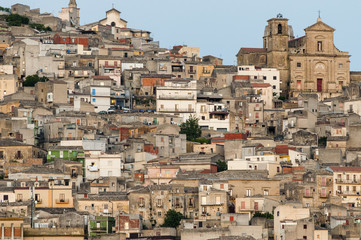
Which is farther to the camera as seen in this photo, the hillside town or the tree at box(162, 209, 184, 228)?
the tree at box(162, 209, 184, 228)

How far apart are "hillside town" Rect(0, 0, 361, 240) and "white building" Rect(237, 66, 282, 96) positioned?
12cm

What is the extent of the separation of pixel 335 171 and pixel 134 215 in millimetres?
14723

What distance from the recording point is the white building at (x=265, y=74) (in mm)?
110500

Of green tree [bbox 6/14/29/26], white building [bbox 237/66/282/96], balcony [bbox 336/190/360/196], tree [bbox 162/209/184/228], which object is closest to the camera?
tree [bbox 162/209/184/228]

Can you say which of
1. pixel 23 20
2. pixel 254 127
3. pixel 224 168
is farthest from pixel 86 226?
pixel 23 20

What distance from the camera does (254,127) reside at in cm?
9825

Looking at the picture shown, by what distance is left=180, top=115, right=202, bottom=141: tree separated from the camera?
94250mm

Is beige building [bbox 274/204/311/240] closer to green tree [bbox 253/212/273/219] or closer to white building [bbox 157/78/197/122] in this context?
green tree [bbox 253/212/273/219]

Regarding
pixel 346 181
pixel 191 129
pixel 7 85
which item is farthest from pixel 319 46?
pixel 346 181

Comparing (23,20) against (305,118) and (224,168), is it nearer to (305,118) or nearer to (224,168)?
(305,118)

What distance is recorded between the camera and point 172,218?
72.7m

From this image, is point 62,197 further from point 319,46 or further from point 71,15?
point 71,15

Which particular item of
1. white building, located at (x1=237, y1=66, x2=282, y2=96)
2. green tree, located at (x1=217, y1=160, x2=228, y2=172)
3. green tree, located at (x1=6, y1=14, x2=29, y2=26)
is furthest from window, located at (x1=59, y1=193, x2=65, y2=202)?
green tree, located at (x1=6, y1=14, x2=29, y2=26)

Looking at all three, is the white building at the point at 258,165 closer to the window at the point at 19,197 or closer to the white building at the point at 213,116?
the window at the point at 19,197
